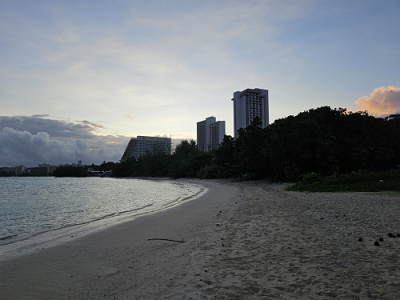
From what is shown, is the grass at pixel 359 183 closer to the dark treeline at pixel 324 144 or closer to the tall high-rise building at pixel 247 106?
the dark treeline at pixel 324 144

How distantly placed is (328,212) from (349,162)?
22593 millimetres

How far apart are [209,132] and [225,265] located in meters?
127

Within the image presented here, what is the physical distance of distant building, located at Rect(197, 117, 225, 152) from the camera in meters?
123

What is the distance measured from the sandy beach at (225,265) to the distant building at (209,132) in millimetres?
112919

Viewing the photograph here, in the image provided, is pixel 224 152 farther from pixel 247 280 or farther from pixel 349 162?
pixel 247 280

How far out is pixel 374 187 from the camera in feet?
51.1

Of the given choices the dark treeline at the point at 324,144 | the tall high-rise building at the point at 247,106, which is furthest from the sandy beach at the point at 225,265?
the tall high-rise building at the point at 247,106

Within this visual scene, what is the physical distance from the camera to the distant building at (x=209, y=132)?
403 ft

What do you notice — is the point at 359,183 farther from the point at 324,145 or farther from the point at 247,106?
the point at 247,106

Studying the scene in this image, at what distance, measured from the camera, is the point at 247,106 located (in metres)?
102

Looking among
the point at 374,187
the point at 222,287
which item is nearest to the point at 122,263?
the point at 222,287

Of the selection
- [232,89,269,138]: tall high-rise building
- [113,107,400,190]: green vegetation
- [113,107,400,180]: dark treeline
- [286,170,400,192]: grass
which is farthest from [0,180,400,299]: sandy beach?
[232,89,269,138]: tall high-rise building

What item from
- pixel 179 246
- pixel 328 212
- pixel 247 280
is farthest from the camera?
pixel 328 212

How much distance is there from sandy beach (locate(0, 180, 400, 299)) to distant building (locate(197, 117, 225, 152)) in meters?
113
